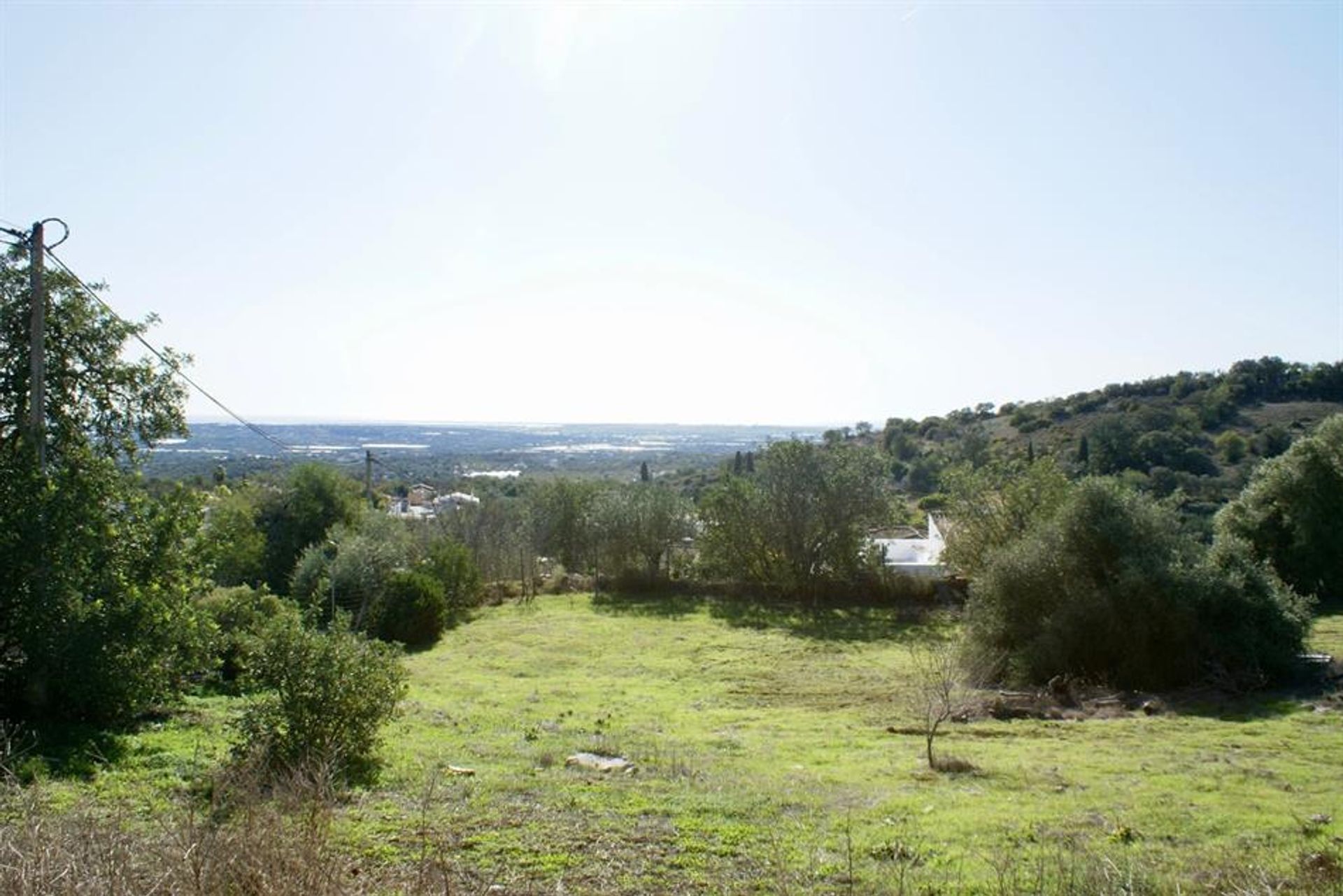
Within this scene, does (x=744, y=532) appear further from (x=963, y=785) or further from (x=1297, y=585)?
(x=963, y=785)

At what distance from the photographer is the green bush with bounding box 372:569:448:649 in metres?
24.1

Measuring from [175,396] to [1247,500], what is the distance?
1165 inches

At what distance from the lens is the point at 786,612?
1207 inches

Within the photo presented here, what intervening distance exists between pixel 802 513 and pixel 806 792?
23.6 meters

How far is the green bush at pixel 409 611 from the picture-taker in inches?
949

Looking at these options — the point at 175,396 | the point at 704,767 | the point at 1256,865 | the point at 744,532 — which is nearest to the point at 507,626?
the point at 744,532

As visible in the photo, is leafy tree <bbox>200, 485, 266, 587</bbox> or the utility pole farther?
the utility pole

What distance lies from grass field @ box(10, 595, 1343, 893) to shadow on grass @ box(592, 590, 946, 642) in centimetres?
952

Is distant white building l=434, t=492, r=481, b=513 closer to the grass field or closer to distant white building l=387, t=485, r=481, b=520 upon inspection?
distant white building l=387, t=485, r=481, b=520

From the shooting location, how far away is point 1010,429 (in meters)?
79.5

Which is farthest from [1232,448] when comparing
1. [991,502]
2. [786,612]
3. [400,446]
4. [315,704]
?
[400,446]

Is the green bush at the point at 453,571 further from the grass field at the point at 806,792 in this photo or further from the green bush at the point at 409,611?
the grass field at the point at 806,792

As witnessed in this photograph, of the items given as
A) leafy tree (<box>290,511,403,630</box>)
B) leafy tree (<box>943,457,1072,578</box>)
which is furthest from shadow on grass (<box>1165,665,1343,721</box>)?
leafy tree (<box>290,511,403,630</box>)

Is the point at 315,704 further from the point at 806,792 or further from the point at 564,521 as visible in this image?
the point at 564,521
